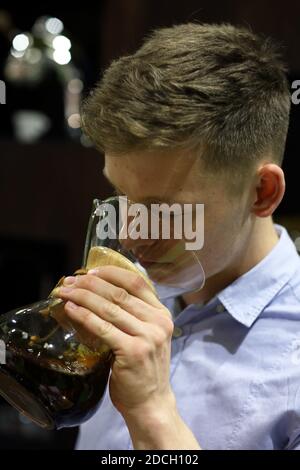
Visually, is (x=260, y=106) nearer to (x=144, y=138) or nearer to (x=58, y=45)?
(x=144, y=138)

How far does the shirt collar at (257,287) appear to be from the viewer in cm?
123

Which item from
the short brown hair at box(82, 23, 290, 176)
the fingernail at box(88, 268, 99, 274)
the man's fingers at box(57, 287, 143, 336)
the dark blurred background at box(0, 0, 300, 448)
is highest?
the short brown hair at box(82, 23, 290, 176)

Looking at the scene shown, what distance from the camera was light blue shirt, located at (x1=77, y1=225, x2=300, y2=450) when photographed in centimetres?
115

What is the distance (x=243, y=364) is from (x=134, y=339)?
311 mm

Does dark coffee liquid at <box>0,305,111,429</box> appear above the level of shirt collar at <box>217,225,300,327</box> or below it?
above

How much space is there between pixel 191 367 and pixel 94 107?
1.37 feet

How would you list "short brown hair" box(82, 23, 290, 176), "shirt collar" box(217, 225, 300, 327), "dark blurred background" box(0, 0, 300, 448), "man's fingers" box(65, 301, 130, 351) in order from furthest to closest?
"dark blurred background" box(0, 0, 300, 448)
"shirt collar" box(217, 225, 300, 327)
"short brown hair" box(82, 23, 290, 176)
"man's fingers" box(65, 301, 130, 351)

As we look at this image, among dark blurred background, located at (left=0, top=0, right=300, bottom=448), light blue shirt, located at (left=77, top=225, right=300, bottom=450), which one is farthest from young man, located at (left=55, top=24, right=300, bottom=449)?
dark blurred background, located at (left=0, top=0, right=300, bottom=448)

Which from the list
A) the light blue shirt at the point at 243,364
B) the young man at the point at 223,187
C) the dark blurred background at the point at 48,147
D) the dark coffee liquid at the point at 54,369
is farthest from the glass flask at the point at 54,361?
the dark blurred background at the point at 48,147

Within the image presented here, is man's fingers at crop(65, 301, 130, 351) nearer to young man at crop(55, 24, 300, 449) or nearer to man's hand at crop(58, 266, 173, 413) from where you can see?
man's hand at crop(58, 266, 173, 413)

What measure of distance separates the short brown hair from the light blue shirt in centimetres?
19

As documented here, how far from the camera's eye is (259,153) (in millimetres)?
1212

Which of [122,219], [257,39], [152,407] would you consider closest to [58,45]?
[257,39]

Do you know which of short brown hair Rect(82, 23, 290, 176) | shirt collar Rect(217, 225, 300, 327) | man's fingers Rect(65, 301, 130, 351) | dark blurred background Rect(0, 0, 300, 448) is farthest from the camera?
dark blurred background Rect(0, 0, 300, 448)
